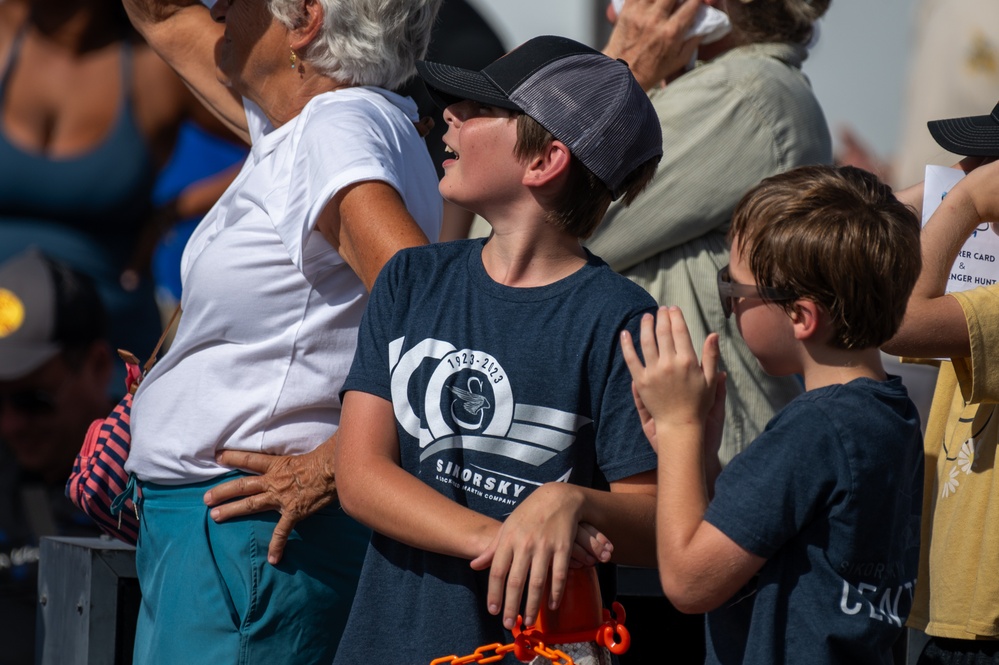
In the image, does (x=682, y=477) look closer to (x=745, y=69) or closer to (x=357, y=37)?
(x=357, y=37)

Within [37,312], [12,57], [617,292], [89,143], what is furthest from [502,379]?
[12,57]

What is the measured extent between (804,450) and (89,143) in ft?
13.5

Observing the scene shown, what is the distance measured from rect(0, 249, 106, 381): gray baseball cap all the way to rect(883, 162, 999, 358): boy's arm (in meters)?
3.64

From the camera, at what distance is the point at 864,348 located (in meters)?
1.69

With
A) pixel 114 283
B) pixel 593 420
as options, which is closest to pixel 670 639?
pixel 593 420

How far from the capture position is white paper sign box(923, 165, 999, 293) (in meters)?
2.23

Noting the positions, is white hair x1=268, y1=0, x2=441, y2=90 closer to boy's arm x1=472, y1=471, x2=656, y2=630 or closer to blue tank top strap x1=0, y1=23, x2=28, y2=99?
boy's arm x1=472, y1=471, x2=656, y2=630

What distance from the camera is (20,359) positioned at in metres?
4.86

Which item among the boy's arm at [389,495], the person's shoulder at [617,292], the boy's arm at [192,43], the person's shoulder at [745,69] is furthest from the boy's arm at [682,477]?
the boy's arm at [192,43]

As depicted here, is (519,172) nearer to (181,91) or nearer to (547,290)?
(547,290)

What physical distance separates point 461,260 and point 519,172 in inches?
6.3

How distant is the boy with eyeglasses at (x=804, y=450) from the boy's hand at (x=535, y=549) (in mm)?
129

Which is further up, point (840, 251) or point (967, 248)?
point (840, 251)

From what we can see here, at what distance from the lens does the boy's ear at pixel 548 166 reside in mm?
1733
